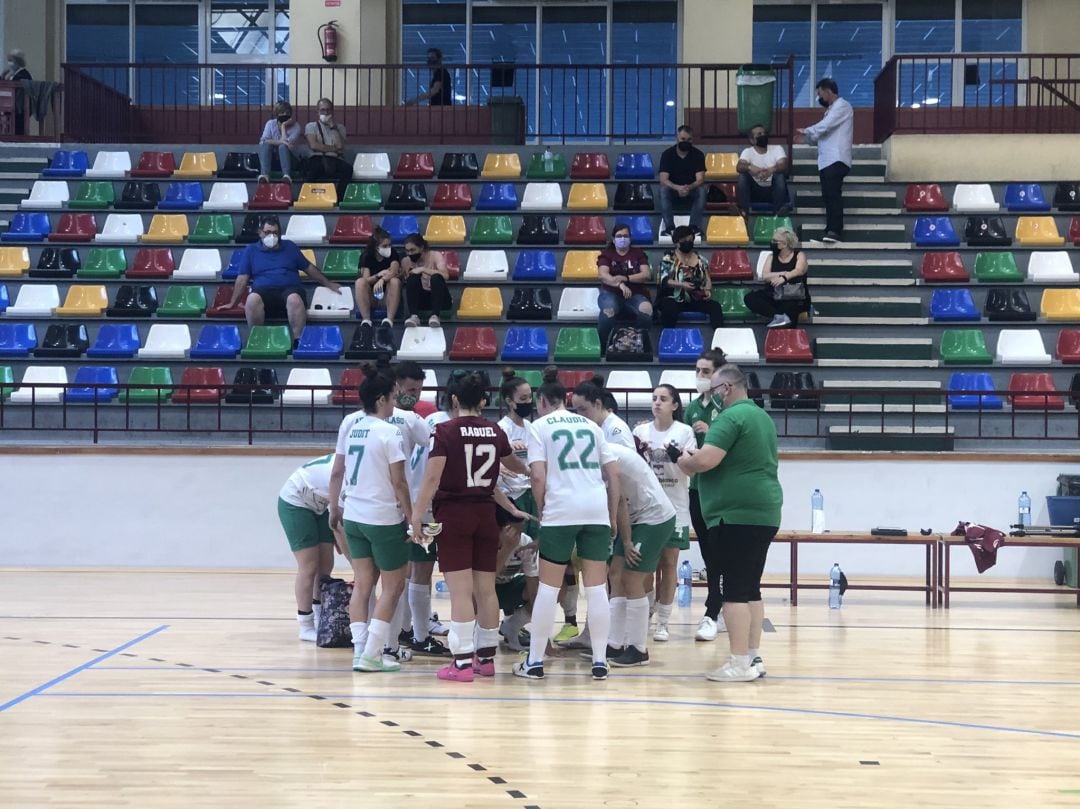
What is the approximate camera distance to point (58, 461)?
14.0 metres

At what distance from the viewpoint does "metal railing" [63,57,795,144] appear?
21016 millimetres

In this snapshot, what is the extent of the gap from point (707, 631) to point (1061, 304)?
27.5 ft

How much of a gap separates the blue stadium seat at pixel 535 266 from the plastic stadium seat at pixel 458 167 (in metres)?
1.98

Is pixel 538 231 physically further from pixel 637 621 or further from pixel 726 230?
pixel 637 621

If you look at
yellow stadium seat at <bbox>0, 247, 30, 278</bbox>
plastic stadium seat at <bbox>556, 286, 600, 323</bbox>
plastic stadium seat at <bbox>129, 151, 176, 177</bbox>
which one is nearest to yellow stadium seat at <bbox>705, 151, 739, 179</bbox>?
plastic stadium seat at <bbox>556, 286, 600, 323</bbox>

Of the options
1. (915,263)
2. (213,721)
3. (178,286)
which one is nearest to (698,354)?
(915,263)

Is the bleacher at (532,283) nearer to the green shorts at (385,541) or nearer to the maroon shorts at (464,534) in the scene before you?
the green shorts at (385,541)

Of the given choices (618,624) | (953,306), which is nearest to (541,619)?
(618,624)

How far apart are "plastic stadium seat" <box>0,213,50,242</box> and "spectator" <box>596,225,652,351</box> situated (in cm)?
729

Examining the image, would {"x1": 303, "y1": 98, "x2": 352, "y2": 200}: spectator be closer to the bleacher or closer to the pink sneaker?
the bleacher

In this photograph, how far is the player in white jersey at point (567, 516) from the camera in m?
8.28

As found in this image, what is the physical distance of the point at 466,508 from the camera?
8242mm

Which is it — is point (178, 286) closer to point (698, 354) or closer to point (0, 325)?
point (0, 325)

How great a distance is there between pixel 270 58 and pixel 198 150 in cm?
497
